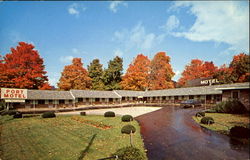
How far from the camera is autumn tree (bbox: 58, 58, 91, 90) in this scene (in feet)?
167

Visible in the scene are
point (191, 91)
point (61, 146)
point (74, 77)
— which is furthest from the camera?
point (74, 77)

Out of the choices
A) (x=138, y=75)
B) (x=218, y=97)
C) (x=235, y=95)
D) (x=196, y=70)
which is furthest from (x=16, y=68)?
(x=196, y=70)

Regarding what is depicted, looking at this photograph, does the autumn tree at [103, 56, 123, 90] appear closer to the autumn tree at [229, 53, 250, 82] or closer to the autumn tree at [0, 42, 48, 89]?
the autumn tree at [229, 53, 250, 82]

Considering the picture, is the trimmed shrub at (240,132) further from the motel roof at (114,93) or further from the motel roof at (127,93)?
the motel roof at (127,93)

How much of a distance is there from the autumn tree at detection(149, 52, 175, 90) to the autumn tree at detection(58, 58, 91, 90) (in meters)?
29.7

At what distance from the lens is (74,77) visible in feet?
173

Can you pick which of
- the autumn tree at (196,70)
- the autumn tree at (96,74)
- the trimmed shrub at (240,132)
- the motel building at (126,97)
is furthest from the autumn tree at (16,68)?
the autumn tree at (196,70)

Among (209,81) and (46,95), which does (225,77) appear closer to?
(209,81)

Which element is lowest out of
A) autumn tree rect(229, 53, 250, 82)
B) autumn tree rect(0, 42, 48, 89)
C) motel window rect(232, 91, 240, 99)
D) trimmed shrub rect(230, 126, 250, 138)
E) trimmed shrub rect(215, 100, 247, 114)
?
trimmed shrub rect(230, 126, 250, 138)

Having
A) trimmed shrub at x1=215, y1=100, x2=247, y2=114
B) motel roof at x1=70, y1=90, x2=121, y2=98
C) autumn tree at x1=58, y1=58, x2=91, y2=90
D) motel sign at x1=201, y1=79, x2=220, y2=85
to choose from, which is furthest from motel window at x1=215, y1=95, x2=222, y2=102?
autumn tree at x1=58, y1=58, x2=91, y2=90

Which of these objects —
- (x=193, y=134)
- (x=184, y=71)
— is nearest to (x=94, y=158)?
(x=193, y=134)

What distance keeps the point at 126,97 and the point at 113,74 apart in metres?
14.3

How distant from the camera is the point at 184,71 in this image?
7156cm

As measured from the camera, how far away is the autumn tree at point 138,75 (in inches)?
2330
